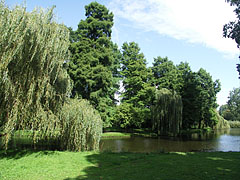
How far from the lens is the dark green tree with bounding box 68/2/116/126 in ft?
72.5

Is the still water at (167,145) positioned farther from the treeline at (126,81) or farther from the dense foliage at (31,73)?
the dense foliage at (31,73)

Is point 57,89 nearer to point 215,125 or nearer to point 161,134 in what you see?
point 161,134

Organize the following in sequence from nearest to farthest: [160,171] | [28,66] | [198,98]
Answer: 1. [160,171]
2. [28,66]
3. [198,98]

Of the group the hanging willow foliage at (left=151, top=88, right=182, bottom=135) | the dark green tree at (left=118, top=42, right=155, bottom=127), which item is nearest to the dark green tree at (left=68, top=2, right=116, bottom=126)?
the dark green tree at (left=118, top=42, right=155, bottom=127)

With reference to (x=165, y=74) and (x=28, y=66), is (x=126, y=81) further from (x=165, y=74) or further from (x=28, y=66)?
(x=28, y=66)

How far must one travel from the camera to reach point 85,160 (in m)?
8.36

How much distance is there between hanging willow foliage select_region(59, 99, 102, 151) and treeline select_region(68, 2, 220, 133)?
18.4ft

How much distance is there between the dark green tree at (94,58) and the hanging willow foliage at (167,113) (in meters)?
7.70

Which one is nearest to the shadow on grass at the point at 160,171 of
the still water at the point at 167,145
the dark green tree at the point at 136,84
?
the still water at the point at 167,145

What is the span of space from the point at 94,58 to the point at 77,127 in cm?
1316

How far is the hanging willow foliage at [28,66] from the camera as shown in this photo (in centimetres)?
717

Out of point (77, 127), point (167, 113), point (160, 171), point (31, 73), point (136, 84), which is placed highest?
point (136, 84)

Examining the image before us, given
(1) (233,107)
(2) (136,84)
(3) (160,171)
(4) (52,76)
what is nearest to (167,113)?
(2) (136,84)

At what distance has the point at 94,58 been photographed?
22.2 m
